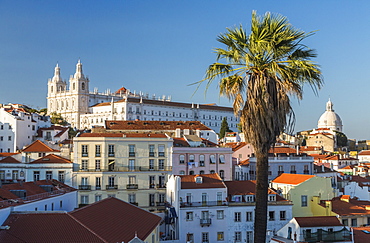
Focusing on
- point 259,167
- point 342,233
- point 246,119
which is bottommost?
point 342,233

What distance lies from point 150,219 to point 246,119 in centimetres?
1372

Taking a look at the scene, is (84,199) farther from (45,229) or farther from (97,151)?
(45,229)

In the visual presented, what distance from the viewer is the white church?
571 feet

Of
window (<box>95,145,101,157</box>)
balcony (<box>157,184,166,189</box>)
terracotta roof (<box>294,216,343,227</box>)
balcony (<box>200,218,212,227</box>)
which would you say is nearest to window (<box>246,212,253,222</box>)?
balcony (<box>200,218,212,227</box>)

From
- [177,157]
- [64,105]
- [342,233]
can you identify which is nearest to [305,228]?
[342,233]

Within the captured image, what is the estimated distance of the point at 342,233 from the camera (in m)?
29.0

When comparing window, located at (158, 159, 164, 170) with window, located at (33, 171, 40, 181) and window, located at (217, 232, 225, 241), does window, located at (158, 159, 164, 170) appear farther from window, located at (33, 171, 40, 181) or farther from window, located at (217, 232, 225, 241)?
window, located at (217, 232, 225, 241)

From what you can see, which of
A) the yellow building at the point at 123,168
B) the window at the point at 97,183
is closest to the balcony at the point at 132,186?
the yellow building at the point at 123,168

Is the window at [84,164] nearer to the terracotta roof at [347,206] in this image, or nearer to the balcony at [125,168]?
the balcony at [125,168]

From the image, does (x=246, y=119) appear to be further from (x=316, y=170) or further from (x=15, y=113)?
(x=15, y=113)

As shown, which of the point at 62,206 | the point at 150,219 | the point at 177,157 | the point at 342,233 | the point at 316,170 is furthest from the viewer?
the point at 316,170

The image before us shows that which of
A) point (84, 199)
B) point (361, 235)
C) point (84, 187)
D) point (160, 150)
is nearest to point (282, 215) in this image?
point (361, 235)

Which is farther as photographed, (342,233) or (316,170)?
(316,170)

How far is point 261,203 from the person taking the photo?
46.8ft
